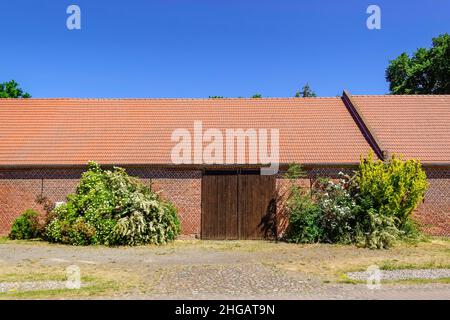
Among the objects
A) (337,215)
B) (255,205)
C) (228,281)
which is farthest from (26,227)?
(337,215)

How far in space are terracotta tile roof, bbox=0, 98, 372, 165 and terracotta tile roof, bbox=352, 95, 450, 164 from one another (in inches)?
40.0

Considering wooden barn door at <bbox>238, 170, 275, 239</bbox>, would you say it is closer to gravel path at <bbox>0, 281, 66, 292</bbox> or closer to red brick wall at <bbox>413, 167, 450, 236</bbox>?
red brick wall at <bbox>413, 167, 450, 236</bbox>

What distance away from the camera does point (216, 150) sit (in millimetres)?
17531

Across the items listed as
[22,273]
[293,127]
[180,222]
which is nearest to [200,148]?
[180,222]

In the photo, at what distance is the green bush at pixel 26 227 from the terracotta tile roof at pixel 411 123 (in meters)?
13.4

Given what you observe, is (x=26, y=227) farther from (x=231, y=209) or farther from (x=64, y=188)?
Answer: (x=231, y=209)

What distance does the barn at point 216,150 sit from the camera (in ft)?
55.4

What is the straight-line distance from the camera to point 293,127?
1917 centimetres

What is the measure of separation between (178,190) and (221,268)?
268 inches

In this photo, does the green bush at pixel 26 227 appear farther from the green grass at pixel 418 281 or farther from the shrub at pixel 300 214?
the green grass at pixel 418 281

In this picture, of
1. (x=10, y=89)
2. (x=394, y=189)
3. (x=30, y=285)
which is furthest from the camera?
(x=10, y=89)

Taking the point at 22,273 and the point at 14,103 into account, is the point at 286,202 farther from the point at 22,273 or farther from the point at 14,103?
the point at 14,103

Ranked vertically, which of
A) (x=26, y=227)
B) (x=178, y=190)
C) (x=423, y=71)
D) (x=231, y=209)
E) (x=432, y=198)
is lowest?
(x=26, y=227)
